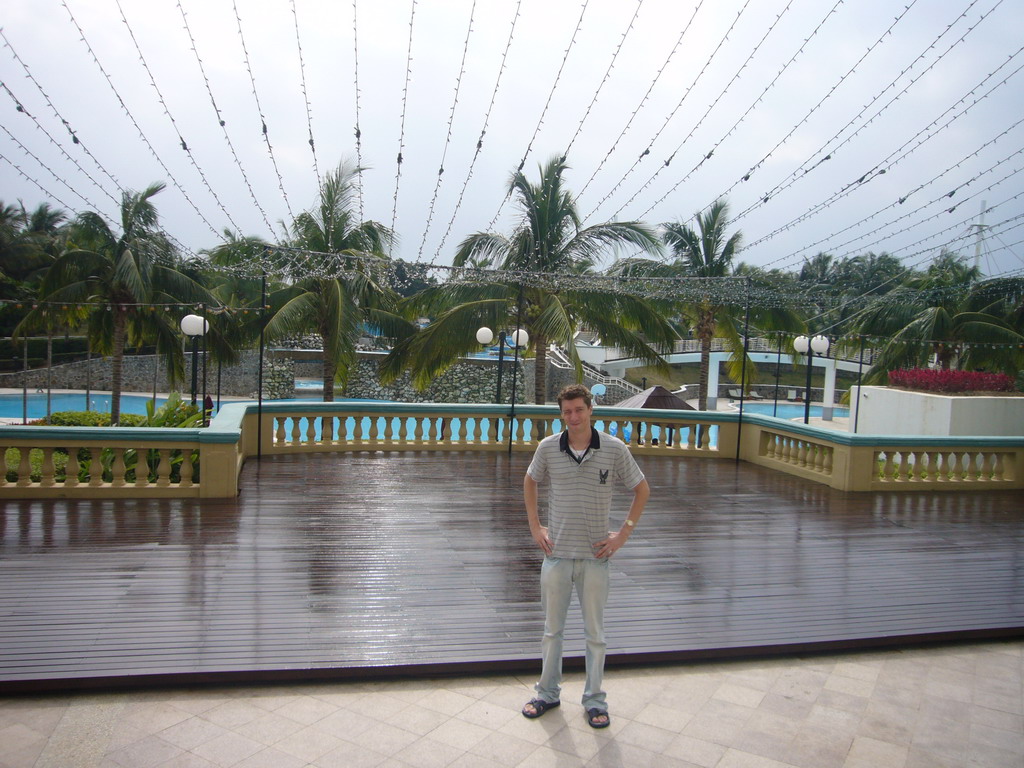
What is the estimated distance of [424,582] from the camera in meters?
5.63

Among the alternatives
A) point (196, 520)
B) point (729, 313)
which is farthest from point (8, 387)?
point (196, 520)

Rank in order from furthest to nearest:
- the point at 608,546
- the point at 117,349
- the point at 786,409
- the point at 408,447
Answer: the point at 786,409, the point at 117,349, the point at 408,447, the point at 608,546

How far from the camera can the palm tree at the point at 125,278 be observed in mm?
21359

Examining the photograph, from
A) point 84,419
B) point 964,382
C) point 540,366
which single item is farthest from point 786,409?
point 84,419

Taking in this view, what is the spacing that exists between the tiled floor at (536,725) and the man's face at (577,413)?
1.39 m

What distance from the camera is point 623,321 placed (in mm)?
17938

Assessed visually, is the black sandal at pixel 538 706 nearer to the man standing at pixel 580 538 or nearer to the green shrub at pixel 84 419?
the man standing at pixel 580 538

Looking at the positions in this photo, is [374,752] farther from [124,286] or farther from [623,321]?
[124,286]

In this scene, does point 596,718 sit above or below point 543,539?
below

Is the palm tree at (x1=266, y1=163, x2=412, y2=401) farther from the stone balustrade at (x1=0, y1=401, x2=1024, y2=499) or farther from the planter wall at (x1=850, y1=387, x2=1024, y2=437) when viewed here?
the planter wall at (x1=850, y1=387, x2=1024, y2=437)

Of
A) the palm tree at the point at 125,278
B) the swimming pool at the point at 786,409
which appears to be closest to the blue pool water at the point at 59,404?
the palm tree at the point at 125,278

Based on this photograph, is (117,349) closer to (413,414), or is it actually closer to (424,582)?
(413,414)

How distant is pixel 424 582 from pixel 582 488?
227 centimetres

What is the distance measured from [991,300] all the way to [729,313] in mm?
8002
